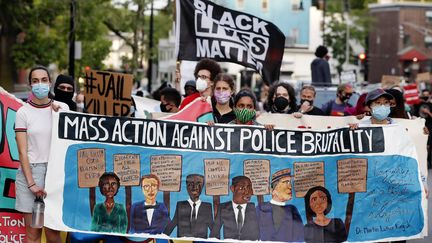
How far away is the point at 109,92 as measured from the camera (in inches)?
391

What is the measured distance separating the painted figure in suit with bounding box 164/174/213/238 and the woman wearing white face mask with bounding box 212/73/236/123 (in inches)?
26.2

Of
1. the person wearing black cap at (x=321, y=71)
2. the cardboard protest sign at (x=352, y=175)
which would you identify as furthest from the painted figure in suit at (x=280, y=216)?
the person wearing black cap at (x=321, y=71)

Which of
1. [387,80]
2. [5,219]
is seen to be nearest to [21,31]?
[387,80]

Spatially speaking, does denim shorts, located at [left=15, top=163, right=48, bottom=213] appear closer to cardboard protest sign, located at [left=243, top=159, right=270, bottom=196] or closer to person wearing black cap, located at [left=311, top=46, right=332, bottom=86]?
cardboard protest sign, located at [left=243, top=159, right=270, bottom=196]

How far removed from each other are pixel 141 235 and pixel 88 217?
1.49 feet

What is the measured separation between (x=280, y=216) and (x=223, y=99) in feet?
3.71

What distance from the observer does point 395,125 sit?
879cm

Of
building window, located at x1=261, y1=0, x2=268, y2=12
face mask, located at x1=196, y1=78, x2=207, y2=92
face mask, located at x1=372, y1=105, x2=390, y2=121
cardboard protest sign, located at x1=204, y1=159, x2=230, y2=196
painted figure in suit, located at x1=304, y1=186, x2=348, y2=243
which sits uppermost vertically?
building window, located at x1=261, y1=0, x2=268, y2=12

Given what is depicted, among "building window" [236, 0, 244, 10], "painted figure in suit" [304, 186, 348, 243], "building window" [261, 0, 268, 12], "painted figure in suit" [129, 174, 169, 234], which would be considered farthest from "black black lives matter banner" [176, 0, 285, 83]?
"building window" [236, 0, 244, 10]

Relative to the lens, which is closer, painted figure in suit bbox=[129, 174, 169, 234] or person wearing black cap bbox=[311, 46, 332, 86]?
painted figure in suit bbox=[129, 174, 169, 234]

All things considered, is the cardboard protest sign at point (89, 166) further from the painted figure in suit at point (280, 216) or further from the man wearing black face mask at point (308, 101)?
the man wearing black face mask at point (308, 101)

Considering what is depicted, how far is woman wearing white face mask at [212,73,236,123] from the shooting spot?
892 cm

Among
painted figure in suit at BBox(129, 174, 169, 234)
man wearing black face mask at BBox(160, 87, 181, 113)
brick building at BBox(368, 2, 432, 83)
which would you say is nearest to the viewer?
painted figure in suit at BBox(129, 174, 169, 234)

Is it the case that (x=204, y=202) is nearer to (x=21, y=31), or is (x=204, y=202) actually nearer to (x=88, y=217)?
(x=88, y=217)
